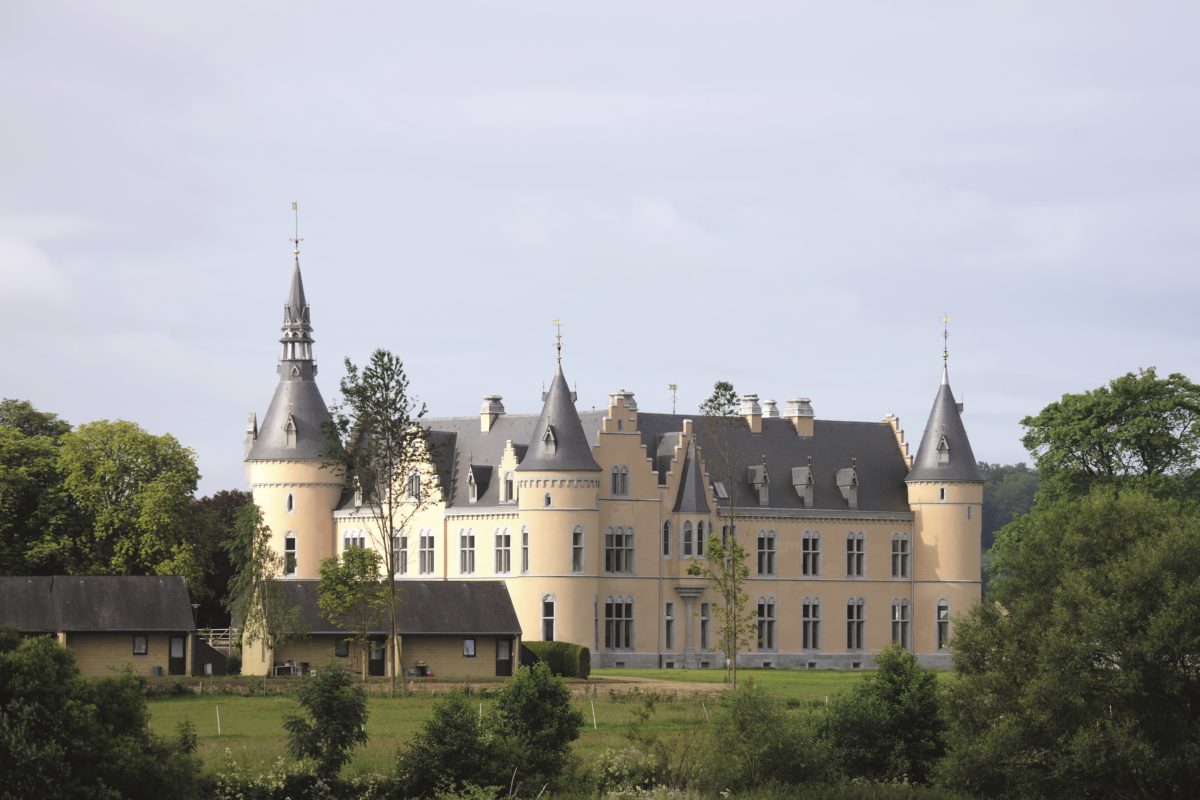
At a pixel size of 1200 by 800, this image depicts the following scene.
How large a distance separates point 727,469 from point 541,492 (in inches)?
364

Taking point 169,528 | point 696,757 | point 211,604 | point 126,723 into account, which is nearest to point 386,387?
point 169,528

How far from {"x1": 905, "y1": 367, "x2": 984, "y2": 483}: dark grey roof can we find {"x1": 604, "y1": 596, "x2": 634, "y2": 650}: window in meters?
15.7

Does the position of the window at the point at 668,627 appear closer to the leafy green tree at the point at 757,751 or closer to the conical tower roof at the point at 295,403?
the conical tower roof at the point at 295,403

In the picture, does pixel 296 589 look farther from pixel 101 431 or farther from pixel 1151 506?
pixel 1151 506

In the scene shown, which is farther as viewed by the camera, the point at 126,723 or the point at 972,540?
the point at 972,540

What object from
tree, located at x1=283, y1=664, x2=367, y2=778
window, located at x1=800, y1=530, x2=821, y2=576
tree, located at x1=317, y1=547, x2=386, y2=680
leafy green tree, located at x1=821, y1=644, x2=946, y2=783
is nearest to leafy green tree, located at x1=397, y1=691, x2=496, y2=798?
tree, located at x1=283, y1=664, x2=367, y2=778

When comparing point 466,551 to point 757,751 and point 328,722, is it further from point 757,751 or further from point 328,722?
point 328,722

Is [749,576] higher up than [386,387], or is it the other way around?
[386,387]

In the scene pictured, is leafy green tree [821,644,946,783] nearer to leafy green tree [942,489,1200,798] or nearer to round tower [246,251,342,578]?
leafy green tree [942,489,1200,798]

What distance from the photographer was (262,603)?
69.6 m

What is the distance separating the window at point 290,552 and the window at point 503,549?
10.4m

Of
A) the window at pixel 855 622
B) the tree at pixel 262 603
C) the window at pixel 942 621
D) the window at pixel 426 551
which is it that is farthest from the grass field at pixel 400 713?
the window at pixel 942 621

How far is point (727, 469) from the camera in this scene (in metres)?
85.4

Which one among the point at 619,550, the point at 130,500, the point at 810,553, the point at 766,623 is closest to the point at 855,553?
the point at 810,553
